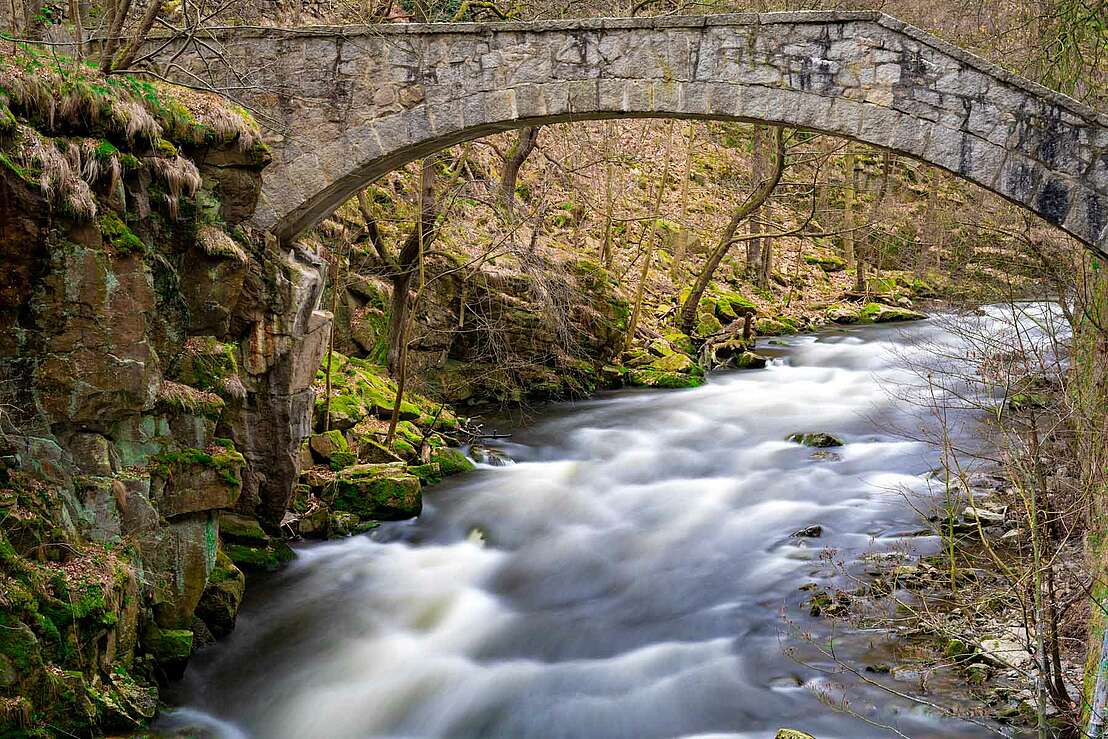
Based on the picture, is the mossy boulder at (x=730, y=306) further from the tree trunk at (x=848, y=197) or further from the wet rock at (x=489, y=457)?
the wet rock at (x=489, y=457)

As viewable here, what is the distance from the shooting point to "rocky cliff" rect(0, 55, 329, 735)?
190 inches

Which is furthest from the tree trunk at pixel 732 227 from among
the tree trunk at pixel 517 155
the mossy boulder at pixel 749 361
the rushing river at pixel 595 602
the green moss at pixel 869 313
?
the green moss at pixel 869 313

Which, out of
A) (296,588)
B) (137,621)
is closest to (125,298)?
(137,621)

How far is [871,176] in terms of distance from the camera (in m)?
22.6

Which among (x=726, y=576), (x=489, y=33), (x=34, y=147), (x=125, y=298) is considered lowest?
(x=726, y=576)

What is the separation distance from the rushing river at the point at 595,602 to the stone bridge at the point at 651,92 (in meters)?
2.94

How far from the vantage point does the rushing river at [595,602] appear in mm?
5961

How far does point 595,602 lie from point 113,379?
398 cm

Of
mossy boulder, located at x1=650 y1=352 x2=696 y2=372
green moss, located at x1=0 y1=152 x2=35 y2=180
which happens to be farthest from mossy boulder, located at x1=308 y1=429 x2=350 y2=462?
mossy boulder, located at x1=650 y1=352 x2=696 y2=372

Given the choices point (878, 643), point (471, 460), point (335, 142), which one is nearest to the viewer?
point (878, 643)

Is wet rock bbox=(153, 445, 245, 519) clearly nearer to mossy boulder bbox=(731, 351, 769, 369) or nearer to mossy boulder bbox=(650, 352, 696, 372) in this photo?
mossy boulder bbox=(650, 352, 696, 372)

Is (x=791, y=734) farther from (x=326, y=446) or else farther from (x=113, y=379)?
(x=326, y=446)

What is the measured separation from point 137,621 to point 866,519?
597 centimetres

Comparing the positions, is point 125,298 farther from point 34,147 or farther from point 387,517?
point 387,517
